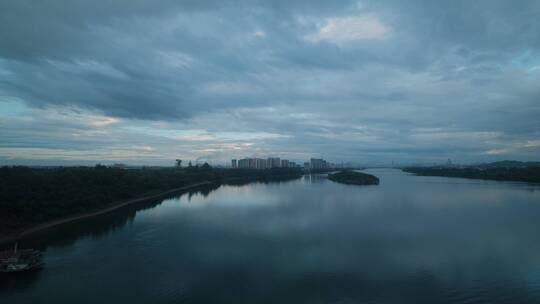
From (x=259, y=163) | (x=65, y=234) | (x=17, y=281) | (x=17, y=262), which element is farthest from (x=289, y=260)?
(x=259, y=163)

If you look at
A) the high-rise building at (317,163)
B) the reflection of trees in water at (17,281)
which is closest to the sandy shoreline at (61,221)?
the reflection of trees in water at (17,281)

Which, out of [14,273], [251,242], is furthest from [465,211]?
[14,273]

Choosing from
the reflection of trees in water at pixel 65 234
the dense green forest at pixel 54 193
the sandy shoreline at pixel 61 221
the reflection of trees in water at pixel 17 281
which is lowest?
the reflection of trees in water at pixel 17 281

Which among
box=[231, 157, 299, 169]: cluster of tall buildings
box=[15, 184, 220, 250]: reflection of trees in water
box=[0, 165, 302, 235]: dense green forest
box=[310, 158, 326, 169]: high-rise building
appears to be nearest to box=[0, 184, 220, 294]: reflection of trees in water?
box=[15, 184, 220, 250]: reflection of trees in water

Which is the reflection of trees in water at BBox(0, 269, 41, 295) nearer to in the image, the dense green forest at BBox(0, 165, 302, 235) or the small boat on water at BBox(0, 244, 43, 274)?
the small boat on water at BBox(0, 244, 43, 274)

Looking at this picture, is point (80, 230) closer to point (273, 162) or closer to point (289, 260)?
point (289, 260)

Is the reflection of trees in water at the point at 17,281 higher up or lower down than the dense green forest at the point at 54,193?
lower down

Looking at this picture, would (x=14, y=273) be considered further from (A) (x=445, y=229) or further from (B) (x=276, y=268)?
(A) (x=445, y=229)

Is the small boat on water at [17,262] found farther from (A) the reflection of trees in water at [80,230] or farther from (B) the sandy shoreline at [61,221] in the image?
(B) the sandy shoreline at [61,221]
